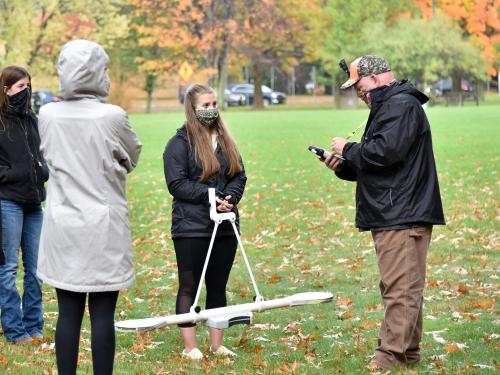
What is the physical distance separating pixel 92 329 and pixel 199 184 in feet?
5.66

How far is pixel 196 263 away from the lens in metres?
6.90

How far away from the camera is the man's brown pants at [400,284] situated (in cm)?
635

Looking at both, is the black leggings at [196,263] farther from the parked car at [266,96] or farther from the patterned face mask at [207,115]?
the parked car at [266,96]

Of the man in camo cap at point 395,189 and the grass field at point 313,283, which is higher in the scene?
the man in camo cap at point 395,189

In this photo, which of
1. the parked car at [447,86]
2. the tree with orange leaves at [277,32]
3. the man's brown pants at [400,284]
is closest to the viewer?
the man's brown pants at [400,284]

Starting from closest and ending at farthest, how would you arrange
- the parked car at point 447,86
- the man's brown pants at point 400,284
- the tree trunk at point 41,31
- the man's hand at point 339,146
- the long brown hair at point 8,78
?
the man's brown pants at point 400,284 < the man's hand at point 339,146 < the long brown hair at point 8,78 < the tree trunk at point 41,31 < the parked car at point 447,86

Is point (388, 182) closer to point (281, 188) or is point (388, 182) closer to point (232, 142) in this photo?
point (232, 142)

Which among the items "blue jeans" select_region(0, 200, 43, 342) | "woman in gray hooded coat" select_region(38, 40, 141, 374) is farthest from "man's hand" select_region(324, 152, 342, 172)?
"blue jeans" select_region(0, 200, 43, 342)

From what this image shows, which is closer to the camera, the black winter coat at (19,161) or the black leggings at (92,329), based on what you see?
the black leggings at (92,329)

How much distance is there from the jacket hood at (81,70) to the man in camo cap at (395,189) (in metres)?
1.70

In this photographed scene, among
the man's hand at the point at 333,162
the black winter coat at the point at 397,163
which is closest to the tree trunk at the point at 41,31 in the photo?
the man's hand at the point at 333,162

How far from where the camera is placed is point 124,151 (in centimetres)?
531

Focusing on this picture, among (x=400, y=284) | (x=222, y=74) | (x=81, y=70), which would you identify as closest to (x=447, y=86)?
(x=222, y=74)

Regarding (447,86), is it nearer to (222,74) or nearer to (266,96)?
→ (266,96)
